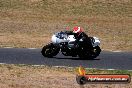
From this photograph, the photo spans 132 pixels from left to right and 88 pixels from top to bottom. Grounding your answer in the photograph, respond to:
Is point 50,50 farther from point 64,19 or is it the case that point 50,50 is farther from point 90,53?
point 64,19

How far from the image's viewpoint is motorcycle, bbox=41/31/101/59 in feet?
72.2

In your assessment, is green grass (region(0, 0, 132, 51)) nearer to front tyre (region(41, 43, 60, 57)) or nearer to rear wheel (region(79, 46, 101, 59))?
rear wheel (region(79, 46, 101, 59))

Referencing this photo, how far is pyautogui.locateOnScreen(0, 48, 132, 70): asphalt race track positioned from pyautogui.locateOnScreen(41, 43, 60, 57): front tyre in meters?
0.22

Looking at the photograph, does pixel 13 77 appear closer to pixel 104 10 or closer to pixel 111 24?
pixel 111 24

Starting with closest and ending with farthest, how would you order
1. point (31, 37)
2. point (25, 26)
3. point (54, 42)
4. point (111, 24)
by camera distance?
point (54, 42), point (31, 37), point (25, 26), point (111, 24)

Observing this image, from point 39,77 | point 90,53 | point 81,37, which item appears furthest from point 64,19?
point 39,77

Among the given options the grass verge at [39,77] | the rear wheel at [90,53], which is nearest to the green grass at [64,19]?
the rear wheel at [90,53]

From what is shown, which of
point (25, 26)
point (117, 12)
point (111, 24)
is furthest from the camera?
point (117, 12)

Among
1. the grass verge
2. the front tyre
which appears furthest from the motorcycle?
the grass verge

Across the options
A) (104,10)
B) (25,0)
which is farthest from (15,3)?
(104,10)

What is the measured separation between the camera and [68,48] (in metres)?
22.0

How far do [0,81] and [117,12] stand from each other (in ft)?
90.3

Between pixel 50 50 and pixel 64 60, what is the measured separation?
2.93 feet

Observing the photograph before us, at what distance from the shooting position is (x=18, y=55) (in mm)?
22469
